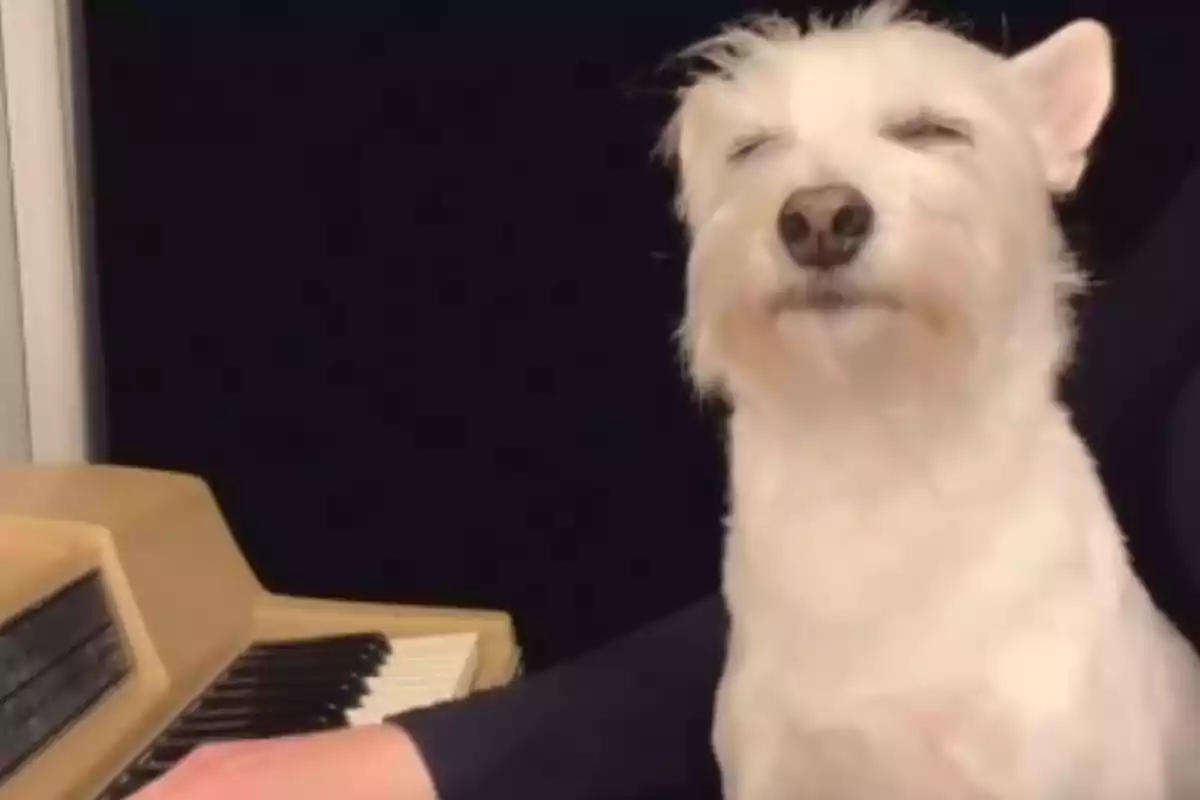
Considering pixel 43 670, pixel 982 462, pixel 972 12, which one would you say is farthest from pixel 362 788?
pixel 972 12

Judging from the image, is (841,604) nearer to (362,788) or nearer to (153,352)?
(362,788)

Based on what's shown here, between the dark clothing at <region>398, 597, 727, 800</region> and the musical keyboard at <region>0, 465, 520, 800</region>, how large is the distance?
0.60 feet

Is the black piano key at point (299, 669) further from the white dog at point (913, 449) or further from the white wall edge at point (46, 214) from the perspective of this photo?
the white wall edge at point (46, 214)

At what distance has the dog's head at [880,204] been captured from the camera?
0.80 m

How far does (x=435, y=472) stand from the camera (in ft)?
5.76

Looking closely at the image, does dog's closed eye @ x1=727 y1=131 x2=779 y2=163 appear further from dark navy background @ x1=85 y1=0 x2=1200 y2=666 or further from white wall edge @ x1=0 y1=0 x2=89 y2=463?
white wall edge @ x1=0 y1=0 x2=89 y2=463

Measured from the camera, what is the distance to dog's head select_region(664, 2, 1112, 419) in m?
0.80

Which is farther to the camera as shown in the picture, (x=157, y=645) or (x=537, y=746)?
(x=157, y=645)

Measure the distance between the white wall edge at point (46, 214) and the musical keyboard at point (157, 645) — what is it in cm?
48

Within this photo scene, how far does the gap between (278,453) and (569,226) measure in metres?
0.39

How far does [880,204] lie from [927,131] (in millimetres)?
103

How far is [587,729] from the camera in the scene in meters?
0.91

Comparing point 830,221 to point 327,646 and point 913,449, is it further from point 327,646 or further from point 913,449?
point 327,646

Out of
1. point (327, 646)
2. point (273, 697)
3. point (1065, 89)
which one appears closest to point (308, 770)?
point (273, 697)
